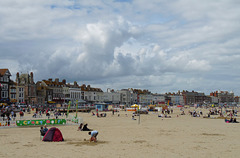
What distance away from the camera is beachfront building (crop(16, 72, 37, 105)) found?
75.4m

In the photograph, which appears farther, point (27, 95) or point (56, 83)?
point (56, 83)

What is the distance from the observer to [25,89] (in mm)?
79312

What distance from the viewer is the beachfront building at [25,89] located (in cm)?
7538

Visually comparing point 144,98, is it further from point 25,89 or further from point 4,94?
point 4,94

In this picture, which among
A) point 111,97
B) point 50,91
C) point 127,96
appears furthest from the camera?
point 127,96

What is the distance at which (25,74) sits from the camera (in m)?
80.9

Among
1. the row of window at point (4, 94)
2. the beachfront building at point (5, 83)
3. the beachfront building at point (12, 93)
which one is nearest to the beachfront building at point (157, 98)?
the beachfront building at point (12, 93)

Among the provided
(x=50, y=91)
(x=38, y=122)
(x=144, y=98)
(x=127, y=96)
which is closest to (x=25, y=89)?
(x=50, y=91)

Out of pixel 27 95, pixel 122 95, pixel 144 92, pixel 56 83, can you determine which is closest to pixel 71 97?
pixel 56 83

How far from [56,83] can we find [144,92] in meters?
82.5

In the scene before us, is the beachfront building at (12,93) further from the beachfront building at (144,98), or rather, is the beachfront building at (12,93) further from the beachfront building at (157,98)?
the beachfront building at (157,98)

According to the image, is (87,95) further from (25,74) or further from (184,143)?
(184,143)

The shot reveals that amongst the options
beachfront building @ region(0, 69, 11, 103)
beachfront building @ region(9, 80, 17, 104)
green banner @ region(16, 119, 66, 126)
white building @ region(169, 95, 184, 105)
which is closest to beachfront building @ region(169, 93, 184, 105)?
white building @ region(169, 95, 184, 105)

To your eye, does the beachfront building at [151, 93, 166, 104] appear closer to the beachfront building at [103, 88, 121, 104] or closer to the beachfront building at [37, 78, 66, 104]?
the beachfront building at [103, 88, 121, 104]
